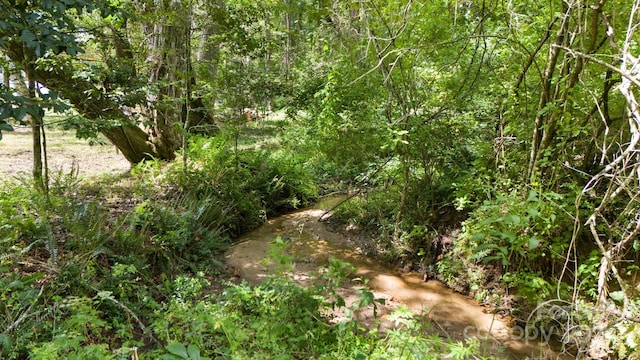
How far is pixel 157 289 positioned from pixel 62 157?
643 centimetres

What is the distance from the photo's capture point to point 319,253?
5059 millimetres

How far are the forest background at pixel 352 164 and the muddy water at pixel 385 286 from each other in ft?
0.73

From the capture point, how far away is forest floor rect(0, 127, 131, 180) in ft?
23.4

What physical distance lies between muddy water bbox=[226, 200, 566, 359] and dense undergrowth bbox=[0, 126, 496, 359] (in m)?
0.28

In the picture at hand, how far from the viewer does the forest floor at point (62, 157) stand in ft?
23.4

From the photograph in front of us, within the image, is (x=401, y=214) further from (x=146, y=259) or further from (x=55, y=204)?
(x=55, y=204)

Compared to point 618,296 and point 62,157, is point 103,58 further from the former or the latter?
point 618,296

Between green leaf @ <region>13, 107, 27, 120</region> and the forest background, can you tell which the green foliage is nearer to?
the forest background

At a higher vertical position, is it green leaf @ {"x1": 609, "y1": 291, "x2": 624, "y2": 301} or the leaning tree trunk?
the leaning tree trunk

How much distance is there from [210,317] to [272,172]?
170 inches

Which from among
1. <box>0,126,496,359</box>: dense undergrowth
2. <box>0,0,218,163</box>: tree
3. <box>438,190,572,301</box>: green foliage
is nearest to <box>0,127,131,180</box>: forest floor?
<box>0,0,218,163</box>: tree

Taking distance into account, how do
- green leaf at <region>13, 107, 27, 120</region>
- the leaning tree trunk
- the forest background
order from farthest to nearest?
the leaning tree trunk, the forest background, green leaf at <region>13, 107, 27, 120</region>

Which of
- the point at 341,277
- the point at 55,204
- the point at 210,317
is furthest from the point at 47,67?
the point at 341,277

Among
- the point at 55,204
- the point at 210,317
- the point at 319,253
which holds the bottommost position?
the point at 319,253
